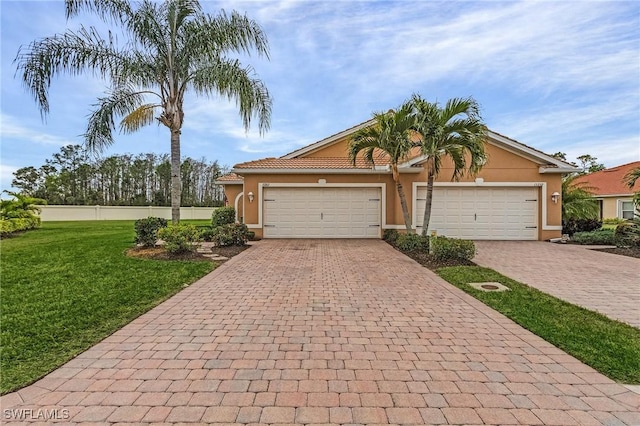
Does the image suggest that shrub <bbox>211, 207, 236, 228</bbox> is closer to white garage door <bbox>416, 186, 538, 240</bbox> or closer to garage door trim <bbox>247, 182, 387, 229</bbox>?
garage door trim <bbox>247, 182, 387, 229</bbox>

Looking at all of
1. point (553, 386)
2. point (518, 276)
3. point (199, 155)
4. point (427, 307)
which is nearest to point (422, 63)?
point (518, 276)

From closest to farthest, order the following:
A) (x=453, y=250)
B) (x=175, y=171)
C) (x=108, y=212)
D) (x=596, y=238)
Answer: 1. (x=453, y=250)
2. (x=175, y=171)
3. (x=596, y=238)
4. (x=108, y=212)

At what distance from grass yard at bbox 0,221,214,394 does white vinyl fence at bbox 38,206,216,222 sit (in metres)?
18.2

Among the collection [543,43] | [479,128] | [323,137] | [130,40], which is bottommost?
[479,128]

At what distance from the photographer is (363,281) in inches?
270

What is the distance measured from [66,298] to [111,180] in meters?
32.8

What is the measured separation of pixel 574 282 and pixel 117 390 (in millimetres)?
8199

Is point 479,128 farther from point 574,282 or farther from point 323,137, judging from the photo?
point 323,137

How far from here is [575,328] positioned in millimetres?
4266

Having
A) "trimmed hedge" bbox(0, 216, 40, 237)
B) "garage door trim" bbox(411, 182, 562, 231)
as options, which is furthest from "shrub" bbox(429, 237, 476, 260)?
"trimmed hedge" bbox(0, 216, 40, 237)

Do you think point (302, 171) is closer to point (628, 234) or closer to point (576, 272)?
point (576, 272)

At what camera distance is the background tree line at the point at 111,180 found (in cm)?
3081

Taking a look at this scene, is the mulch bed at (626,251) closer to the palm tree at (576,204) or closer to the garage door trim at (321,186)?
the palm tree at (576,204)

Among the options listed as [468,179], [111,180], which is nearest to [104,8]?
[468,179]
